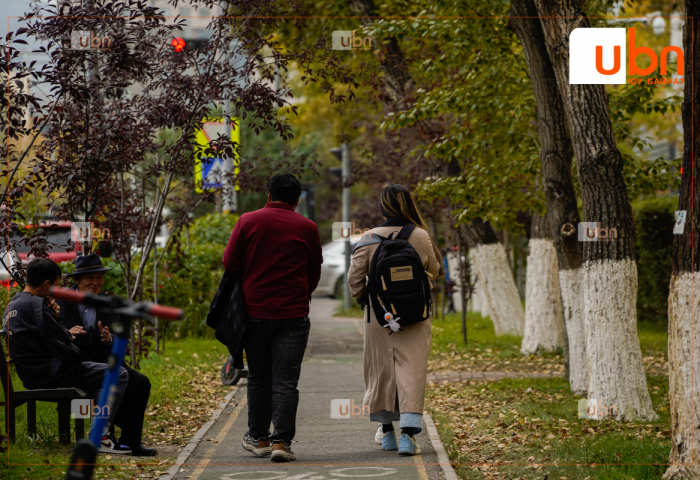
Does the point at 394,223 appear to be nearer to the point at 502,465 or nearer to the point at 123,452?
the point at 502,465

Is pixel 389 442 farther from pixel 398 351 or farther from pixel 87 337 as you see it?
pixel 87 337

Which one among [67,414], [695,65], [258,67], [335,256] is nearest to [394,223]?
[695,65]

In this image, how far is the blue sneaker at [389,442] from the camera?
6.48 metres

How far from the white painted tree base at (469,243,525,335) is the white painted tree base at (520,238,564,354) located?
1.65m

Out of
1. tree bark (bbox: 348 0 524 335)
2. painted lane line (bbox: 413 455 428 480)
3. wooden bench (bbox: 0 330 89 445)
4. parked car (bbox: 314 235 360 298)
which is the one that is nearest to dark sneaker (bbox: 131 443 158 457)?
wooden bench (bbox: 0 330 89 445)

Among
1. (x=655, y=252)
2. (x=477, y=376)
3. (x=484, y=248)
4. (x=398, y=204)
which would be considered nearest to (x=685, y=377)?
(x=398, y=204)

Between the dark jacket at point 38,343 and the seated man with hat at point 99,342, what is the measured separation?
0.27 metres

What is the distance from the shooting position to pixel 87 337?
251 inches

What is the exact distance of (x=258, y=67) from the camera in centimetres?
902

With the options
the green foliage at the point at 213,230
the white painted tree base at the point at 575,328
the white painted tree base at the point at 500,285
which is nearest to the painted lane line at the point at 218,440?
the white painted tree base at the point at 575,328

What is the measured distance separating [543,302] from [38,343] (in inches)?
324

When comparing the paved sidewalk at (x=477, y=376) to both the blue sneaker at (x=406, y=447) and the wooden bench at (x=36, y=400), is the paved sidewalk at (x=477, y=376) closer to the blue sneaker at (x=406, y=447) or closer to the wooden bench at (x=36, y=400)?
the blue sneaker at (x=406, y=447)

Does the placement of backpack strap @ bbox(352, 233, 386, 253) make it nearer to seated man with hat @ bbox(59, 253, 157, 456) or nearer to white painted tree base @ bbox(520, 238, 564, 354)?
seated man with hat @ bbox(59, 253, 157, 456)

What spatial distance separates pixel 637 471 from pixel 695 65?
2.75 meters
